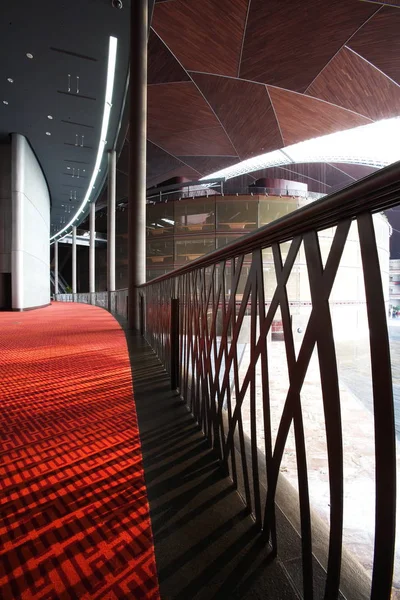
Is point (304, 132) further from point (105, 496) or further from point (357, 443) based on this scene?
point (105, 496)

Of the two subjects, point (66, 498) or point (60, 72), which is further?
point (60, 72)

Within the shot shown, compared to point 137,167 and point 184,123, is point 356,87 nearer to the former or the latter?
point 184,123

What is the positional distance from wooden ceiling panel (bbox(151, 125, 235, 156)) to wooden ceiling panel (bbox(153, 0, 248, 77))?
18.1ft

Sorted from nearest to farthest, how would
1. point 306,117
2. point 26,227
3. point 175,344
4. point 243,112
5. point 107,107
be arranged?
point 175,344 < point 107,107 < point 26,227 < point 243,112 < point 306,117

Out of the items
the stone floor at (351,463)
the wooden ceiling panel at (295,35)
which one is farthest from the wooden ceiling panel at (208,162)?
the stone floor at (351,463)

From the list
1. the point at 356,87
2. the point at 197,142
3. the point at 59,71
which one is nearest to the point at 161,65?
the point at 59,71

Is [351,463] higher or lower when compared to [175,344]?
lower

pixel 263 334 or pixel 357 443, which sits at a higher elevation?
pixel 263 334

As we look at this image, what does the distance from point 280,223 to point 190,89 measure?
16.7 meters

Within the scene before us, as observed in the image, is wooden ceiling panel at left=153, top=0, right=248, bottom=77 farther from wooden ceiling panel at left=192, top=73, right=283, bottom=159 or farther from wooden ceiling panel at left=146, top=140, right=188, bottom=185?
wooden ceiling panel at left=146, top=140, right=188, bottom=185

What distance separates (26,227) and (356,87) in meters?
15.7

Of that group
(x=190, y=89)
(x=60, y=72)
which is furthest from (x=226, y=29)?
(x=60, y=72)

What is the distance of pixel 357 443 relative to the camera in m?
12.9

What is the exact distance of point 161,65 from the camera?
13594 millimetres
